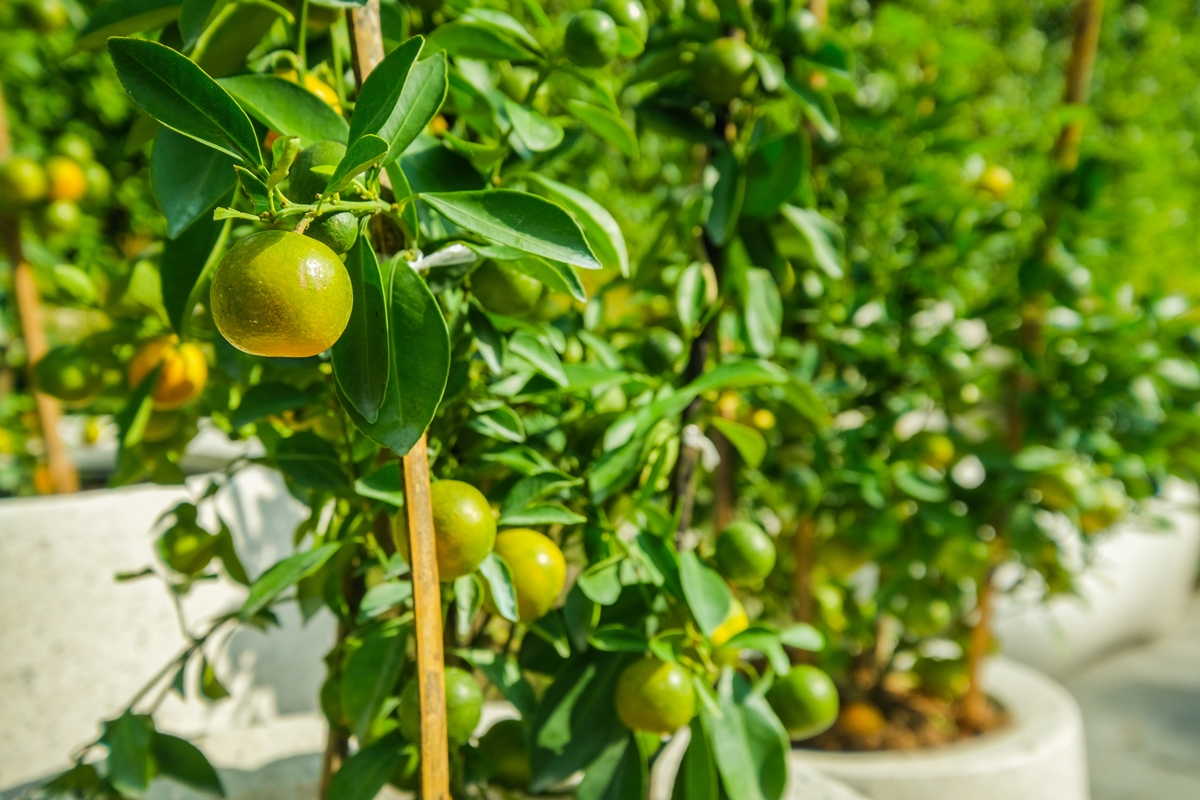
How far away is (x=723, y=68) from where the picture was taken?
0.51 meters

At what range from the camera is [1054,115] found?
2.88 feet

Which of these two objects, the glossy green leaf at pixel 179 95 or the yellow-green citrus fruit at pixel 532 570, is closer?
the glossy green leaf at pixel 179 95

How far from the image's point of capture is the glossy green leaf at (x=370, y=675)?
0.40 metres

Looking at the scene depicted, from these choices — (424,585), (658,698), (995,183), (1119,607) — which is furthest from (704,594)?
(1119,607)

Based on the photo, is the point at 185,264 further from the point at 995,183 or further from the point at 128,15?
the point at 995,183

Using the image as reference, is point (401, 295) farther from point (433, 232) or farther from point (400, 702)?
point (400, 702)

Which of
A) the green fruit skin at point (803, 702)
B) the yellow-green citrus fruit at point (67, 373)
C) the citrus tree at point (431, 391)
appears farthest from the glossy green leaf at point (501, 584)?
the yellow-green citrus fruit at point (67, 373)

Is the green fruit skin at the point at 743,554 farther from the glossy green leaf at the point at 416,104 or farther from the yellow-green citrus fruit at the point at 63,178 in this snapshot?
the yellow-green citrus fruit at the point at 63,178

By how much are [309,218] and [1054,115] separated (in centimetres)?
85

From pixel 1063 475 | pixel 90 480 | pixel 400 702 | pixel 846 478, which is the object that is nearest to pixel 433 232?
pixel 400 702

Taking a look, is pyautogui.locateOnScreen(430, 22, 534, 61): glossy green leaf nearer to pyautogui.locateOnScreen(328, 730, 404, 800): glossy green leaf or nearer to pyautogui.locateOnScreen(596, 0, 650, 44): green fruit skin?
pyautogui.locateOnScreen(596, 0, 650, 44): green fruit skin

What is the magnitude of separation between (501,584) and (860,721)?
0.72 meters

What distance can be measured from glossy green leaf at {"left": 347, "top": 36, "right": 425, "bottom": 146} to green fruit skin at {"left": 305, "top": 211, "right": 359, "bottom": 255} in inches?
1.0

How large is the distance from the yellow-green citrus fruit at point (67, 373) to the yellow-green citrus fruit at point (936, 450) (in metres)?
0.71
